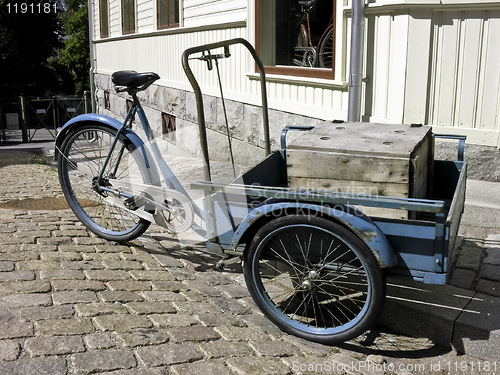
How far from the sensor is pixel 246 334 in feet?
11.7

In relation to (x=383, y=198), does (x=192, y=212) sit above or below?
below

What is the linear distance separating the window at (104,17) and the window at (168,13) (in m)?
5.66

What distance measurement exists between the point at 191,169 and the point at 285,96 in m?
1.88

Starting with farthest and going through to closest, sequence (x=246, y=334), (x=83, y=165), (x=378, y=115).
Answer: (x=378, y=115), (x=83, y=165), (x=246, y=334)

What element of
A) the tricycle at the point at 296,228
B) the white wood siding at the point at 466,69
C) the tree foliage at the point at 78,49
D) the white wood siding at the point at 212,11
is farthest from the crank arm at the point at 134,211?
the tree foliage at the point at 78,49

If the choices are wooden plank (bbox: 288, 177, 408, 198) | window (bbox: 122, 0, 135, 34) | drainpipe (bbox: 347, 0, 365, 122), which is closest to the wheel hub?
wooden plank (bbox: 288, 177, 408, 198)

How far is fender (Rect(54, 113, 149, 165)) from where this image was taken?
15.5 ft

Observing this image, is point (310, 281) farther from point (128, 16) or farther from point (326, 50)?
point (128, 16)

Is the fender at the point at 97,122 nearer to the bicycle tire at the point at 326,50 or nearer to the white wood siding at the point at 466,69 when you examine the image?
the white wood siding at the point at 466,69

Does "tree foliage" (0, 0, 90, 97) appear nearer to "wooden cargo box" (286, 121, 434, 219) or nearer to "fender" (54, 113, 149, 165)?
"fender" (54, 113, 149, 165)

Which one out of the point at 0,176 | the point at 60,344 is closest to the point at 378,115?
the point at 60,344

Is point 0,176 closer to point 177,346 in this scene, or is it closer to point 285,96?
point 285,96

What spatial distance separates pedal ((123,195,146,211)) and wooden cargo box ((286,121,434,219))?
1368mm

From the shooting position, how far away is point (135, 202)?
15.3 ft
